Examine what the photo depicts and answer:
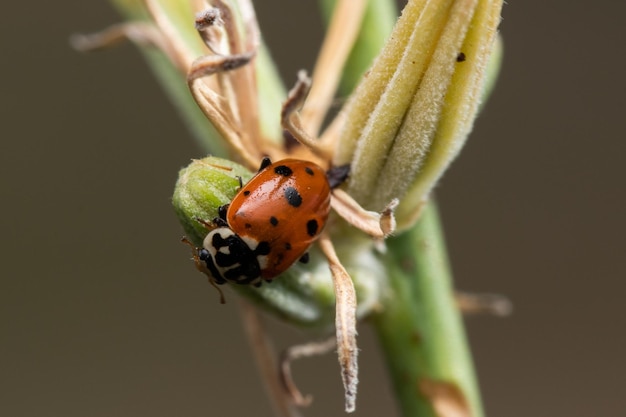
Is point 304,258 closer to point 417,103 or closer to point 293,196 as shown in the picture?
point 293,196

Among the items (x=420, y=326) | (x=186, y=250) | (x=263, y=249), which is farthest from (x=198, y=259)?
(x=186, y=250)

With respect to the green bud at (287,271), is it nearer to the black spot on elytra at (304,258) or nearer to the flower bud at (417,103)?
the black spot on elytra at (304,258)

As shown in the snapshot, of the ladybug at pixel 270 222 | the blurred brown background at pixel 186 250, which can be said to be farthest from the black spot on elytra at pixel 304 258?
the blurred brown background at pixel 186 250

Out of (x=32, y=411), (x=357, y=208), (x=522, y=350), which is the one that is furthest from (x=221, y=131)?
(x=32, y=411)

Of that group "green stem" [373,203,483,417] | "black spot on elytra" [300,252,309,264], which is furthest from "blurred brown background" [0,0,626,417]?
"black spot on elytra" [300,252,309,264]

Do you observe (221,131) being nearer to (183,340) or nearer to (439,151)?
(439,151)
